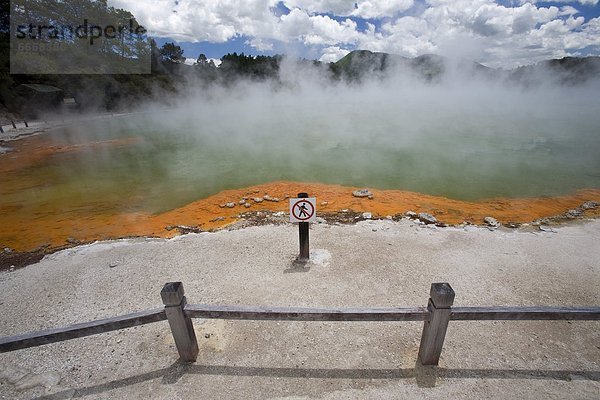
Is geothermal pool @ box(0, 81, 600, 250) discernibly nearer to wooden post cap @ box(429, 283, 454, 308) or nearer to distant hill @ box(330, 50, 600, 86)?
wooden post cap @ box(429, 283, 454, 308)

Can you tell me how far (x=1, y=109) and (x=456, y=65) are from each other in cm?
11596

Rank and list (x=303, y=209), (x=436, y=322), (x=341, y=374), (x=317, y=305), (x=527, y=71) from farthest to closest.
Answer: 1. (x=527, y=71)
2. (x=303, y=209)
3. (x=317, y=305)
4. (x=341, y=374)
5. (x=436, y=322)

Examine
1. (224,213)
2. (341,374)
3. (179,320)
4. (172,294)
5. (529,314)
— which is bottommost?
(224,213)

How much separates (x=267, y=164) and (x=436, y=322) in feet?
35.5

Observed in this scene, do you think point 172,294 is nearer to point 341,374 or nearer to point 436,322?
point 341,374

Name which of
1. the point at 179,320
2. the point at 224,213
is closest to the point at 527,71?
the point at 224,213

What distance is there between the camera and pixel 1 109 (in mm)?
22141

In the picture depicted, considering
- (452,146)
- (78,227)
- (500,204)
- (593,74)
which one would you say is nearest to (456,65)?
(593,74)

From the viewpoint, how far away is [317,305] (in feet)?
11.4

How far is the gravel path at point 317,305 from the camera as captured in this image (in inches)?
98.1

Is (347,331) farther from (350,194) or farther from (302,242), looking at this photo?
(350,194)

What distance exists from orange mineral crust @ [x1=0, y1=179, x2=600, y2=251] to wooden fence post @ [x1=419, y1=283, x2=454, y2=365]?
4289 millimetres

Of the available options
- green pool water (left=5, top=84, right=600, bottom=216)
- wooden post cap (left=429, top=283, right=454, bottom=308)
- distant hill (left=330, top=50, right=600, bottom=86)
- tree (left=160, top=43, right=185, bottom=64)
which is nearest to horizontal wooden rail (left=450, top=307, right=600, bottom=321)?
wooden post cap (left=429, top=283, right=454, bottom=308)

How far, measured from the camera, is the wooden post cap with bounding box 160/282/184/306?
2217 mm
